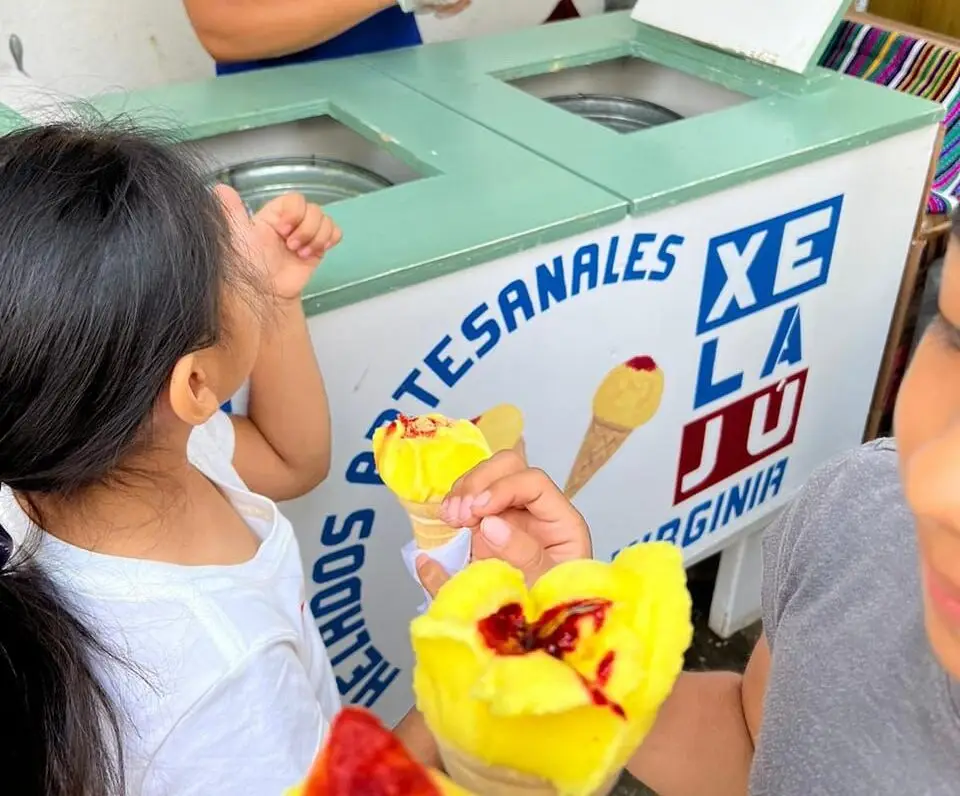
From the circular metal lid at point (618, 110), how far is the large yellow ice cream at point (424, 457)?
2.87 ft

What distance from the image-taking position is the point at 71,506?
0.60 meters

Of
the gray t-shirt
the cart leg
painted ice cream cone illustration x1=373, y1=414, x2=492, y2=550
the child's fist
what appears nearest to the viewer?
the gray t-shirt

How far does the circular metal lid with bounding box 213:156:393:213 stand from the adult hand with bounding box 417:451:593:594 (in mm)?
643

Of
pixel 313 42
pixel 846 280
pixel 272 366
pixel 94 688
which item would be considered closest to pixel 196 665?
pixel 94 688

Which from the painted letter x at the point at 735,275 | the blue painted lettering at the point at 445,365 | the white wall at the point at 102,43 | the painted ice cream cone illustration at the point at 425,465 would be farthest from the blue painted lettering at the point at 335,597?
the white wall at the point at 102,43

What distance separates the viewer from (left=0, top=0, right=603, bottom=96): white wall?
1750mm

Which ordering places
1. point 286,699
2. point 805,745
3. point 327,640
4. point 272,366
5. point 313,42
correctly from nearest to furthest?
point 805,745
point 286,699
point 272,366
point 327,640
point 313,42

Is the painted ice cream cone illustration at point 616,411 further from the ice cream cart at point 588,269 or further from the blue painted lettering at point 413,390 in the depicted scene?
the blue painted lettering at point 413,390

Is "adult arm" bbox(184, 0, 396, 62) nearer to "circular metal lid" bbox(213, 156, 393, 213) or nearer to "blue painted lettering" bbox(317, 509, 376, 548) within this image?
"circular metal lid" bbox(213, 156, 393, 213)

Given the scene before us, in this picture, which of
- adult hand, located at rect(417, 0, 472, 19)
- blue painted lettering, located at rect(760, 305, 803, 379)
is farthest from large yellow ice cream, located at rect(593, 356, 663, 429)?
adult hand, located at rect(417, 0, 472, 19)

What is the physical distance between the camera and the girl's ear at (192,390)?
0.57 metres

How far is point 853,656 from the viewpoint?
0.51 metres

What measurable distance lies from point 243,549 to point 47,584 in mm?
155

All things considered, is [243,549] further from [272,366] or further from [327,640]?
[327,640]
